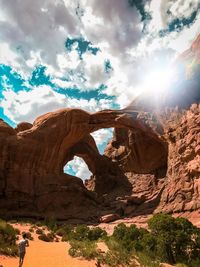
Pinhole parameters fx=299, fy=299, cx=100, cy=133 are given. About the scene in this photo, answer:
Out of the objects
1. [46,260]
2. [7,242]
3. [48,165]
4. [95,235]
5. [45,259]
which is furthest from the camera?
[48,165]

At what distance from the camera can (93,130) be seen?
1470 inches

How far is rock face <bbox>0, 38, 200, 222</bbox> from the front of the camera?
27.7m

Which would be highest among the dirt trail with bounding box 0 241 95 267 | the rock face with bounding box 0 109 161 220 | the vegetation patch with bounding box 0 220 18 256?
the rock face with bounding box 0 109 161 220

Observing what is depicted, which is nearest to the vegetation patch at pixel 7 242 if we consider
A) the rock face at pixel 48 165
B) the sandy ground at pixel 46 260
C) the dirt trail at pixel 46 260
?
the sandy ground at pixel 46 260

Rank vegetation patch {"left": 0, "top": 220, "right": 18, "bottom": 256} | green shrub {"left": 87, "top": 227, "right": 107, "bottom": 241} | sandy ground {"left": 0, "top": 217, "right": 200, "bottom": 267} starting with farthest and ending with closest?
green shrub {"left": 87, "top": 227, "right": 107, "bottom": 241} → vegetation patch {"left": 0, "top": 220, "right": 18, "bottom": 256} → sandy ground {"left": 0, "top": 217, "right": 200, "bottom": 267}

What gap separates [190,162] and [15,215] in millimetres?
17555

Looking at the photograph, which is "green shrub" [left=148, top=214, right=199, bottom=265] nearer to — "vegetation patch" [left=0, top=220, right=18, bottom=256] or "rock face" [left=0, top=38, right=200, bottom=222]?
"rock face" [left=0, top=38, right=200, bottom=222]

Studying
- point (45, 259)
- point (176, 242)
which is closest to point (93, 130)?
point (176, 242)

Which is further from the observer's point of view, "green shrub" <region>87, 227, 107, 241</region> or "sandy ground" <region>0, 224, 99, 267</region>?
"green shrub" <region>87, 227, 107, 241</region>

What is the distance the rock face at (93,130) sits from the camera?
27734mm

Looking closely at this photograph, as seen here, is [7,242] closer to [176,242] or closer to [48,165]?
[176,242]

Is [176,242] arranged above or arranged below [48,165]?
below

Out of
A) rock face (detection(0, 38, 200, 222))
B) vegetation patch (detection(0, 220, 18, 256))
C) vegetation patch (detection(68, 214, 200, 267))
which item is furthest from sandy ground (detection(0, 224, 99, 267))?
rock face (detection(0, 38, 200, 222))

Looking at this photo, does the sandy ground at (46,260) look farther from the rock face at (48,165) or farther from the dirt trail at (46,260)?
the rock face at (48,165)
